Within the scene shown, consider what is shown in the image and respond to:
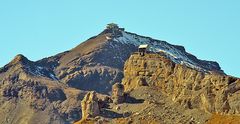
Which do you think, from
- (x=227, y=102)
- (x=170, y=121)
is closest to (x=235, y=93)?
(x=227, y=102)

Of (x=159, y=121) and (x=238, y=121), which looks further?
(x=159, y=121)

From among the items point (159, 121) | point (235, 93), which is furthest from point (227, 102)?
point (159, 121)

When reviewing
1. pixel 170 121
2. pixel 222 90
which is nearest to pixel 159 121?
pixel 170 121

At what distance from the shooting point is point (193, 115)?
19650 cm

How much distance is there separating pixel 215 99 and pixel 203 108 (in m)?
3.84

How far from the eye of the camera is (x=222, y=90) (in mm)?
195125

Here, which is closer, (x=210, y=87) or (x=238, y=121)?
(x=238, y=121)

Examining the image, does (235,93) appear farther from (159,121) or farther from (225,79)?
(159,121)

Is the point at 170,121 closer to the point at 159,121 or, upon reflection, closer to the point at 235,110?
the point at 159,121

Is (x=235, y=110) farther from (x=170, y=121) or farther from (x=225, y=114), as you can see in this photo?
(x=170, y=121)

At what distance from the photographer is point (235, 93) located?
19400cm

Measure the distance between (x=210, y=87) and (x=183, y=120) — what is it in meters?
9.71

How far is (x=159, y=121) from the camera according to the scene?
19850 centimetres

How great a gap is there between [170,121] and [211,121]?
10664mm
